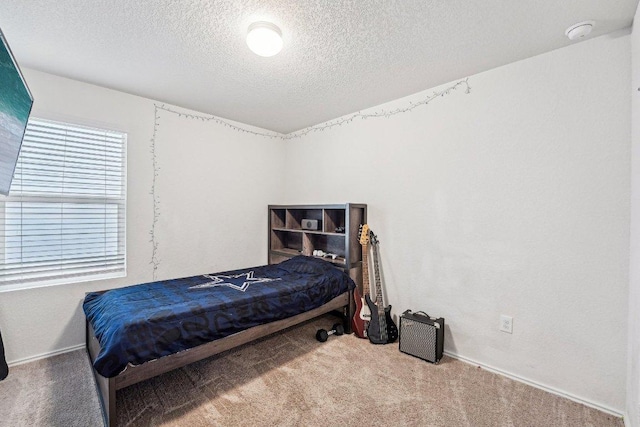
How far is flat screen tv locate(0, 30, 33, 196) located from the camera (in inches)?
41.1

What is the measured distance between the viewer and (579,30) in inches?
67.7

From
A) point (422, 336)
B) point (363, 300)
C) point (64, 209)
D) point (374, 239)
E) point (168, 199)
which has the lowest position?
point (422, 336)

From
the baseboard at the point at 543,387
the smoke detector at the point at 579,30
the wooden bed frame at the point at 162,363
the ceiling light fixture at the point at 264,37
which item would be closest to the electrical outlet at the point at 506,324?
the baseboard at the point at 543,387

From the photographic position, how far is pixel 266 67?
2229 mm

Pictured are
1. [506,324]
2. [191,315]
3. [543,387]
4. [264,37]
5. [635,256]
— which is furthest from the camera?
[506,324]

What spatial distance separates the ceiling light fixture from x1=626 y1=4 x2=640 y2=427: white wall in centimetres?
196

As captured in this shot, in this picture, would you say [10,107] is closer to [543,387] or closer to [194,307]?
[194,307]

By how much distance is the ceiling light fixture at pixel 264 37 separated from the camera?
66.4 inches

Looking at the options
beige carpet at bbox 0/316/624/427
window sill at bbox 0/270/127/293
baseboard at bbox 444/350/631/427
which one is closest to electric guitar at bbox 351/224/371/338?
beige carpet at bbox 0/316/624/427

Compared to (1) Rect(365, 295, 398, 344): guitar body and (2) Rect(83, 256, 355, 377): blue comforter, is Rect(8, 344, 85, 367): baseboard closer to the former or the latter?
(2) Rect(83, 256, 355, 377): blue comforter

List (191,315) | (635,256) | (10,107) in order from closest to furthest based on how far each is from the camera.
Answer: (10,107), (635,256), (191,315)

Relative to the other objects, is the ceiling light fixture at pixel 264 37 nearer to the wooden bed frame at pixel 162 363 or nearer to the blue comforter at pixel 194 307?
the blue comforter at pixel 194 307

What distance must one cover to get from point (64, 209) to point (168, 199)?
32.5 inches

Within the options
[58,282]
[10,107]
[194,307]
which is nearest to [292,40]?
[10,107]
